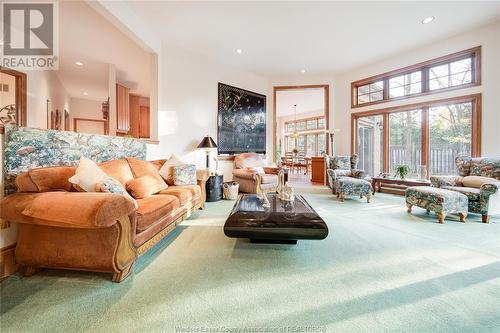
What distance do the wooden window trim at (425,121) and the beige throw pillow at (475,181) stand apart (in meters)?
0.97

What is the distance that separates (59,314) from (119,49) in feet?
14.6

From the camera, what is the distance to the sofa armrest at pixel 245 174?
463cm

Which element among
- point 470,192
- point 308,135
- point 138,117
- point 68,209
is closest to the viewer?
point 68,209

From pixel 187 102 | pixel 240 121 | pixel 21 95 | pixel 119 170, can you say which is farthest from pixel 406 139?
pixel 21 95

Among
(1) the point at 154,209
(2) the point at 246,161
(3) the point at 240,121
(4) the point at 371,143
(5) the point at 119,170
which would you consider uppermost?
(3) the point at 240,121

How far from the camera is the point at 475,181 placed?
3.43 metres

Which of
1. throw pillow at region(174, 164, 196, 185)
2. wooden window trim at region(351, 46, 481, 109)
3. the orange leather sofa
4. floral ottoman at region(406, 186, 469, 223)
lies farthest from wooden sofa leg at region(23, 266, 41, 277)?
wooden window trim at region(351, 46, 481, 109)

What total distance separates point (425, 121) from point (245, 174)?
4.16 metres

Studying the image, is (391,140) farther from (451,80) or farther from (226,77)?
(226,77)

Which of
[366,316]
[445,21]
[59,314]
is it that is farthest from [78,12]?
[445,21]

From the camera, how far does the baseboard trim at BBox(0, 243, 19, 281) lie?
5.54 ft

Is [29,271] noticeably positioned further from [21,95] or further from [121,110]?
[121,110]

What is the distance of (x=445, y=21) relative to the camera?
12.5 ft

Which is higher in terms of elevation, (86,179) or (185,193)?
(86,179)
